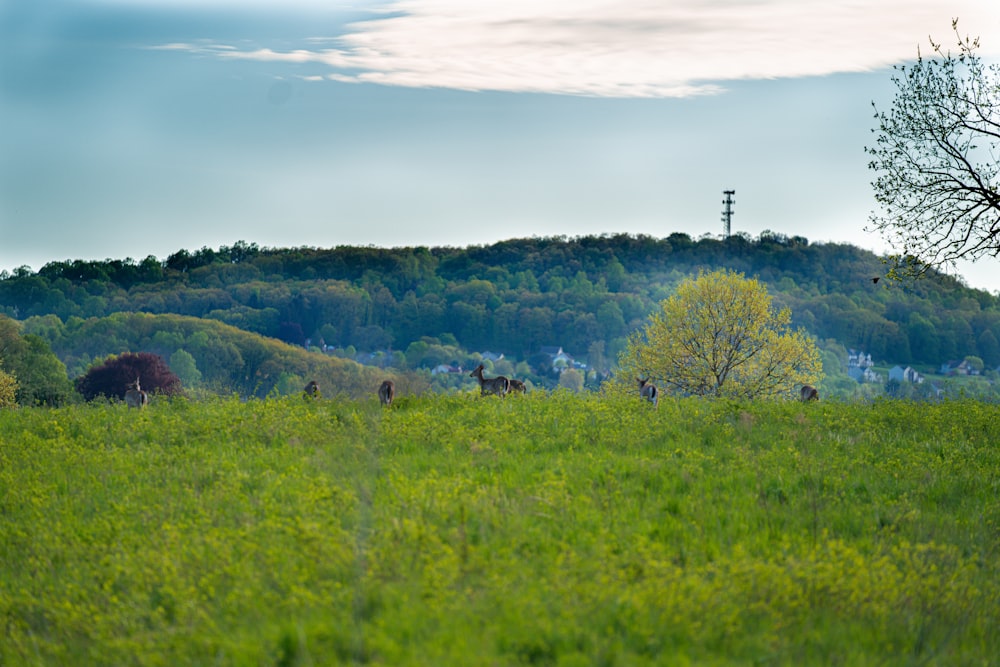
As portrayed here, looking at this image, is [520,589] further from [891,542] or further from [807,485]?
[807,485]

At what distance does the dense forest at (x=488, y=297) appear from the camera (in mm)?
104562

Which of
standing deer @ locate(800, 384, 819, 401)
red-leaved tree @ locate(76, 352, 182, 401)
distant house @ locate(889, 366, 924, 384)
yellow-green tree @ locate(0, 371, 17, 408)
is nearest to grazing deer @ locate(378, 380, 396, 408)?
standing deer @ locate(800, 384, 819, 401)

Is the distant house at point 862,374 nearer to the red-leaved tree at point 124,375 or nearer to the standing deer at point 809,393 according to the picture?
the red-leaved tree at point 124,375

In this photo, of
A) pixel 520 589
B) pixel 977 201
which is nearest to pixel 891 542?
pixel 520 589

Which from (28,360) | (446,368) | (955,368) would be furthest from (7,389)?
(955,368)

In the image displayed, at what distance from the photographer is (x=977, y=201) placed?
22156 mm

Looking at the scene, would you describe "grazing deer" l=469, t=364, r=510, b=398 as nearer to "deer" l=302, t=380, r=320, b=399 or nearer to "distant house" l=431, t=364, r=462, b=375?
"deer" l=302, t=380, r=320, b=399

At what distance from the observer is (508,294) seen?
12575 centimetres

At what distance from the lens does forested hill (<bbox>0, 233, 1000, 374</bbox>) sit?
343 ft

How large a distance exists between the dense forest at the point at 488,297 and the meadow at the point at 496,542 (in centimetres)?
8670

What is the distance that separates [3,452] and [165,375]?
44.7m

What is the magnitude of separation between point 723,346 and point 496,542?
46766 millimetres

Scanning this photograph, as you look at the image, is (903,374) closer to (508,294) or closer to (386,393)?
(508,294)

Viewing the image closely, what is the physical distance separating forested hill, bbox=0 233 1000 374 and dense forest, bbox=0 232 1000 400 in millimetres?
231
